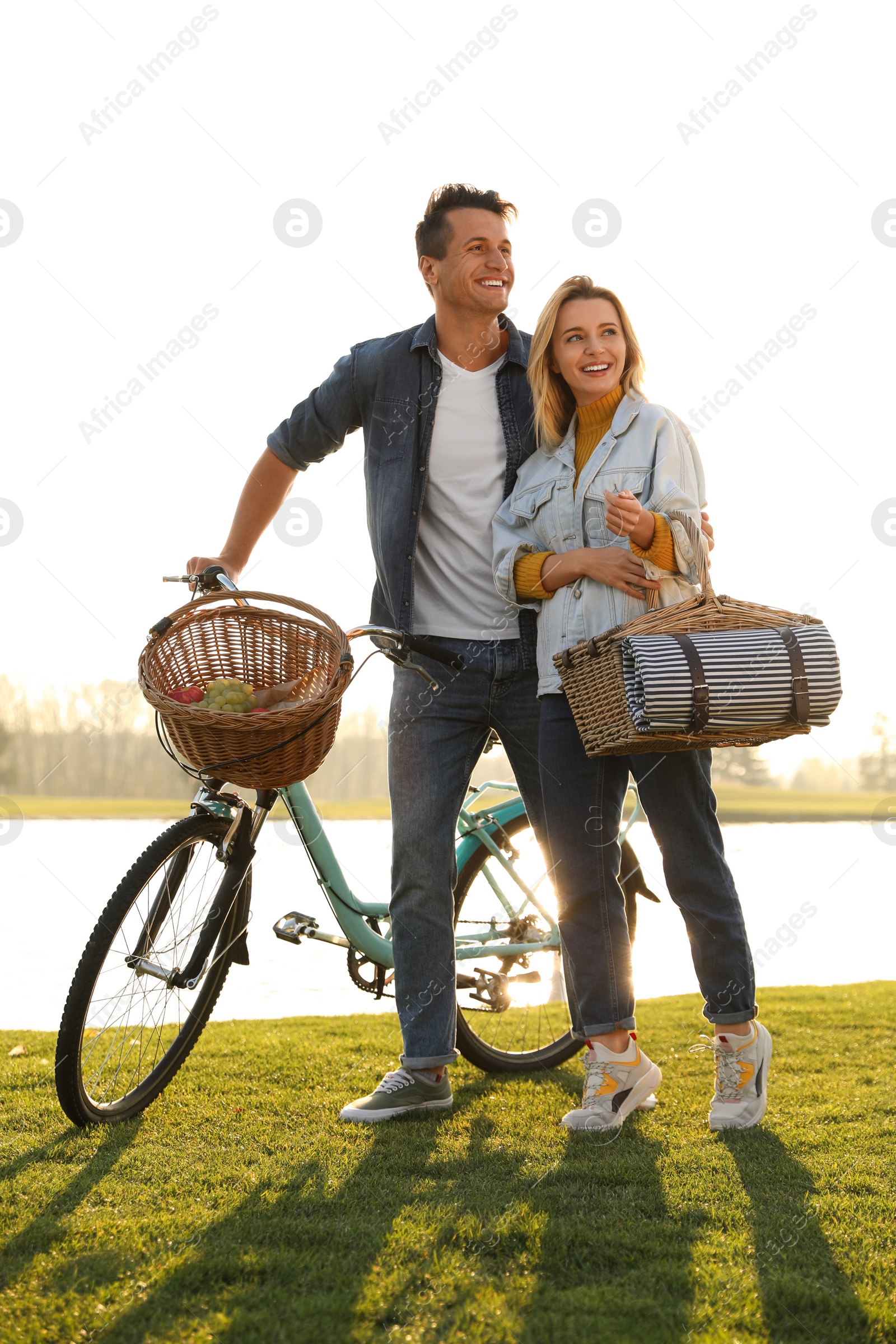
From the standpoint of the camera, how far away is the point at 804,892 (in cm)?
823

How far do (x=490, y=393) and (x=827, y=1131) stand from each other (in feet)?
5.97

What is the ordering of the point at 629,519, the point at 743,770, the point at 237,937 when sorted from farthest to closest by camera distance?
the point at 743,770
the point at 237,937
the point at 629,519

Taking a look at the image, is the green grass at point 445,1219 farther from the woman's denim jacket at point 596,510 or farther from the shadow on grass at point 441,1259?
the woman's denim jacket at point 596,510

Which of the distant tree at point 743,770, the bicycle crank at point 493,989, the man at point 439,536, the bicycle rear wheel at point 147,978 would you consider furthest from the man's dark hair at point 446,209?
the distant tree at point 743,770

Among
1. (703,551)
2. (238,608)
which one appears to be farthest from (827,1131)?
(238,608)

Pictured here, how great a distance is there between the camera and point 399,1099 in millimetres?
2385

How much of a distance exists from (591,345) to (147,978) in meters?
1.67

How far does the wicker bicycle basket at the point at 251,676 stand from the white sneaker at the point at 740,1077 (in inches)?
43.0

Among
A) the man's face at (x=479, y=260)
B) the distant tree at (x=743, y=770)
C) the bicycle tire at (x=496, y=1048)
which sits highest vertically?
the man's face at (x=479, y=260)

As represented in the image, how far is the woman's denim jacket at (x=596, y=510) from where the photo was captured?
2229 millimetres

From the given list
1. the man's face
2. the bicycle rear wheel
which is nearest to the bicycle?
the bicycle rear wheel

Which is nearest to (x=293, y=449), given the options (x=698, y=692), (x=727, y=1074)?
(x=698, y=692)

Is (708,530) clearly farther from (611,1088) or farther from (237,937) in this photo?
(237,937)

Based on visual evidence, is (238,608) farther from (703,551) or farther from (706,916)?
(706,916)
